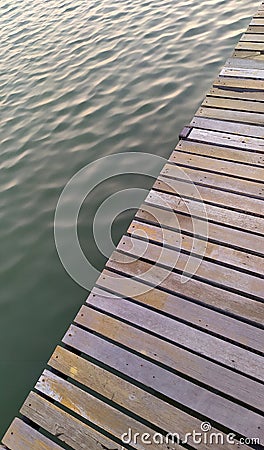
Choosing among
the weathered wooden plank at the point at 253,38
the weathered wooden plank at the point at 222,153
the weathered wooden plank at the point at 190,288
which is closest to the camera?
the weathered wooden plank at the point at 190,288

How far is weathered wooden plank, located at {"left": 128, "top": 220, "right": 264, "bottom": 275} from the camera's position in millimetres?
3873

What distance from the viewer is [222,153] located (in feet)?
16.1

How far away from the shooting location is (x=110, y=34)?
9.57 metres

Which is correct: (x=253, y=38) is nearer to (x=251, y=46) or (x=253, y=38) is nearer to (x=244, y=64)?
(x=251, y=46)

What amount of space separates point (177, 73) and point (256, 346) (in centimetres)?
595

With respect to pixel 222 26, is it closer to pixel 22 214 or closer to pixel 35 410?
pixel 22 214

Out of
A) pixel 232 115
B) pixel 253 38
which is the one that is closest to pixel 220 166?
pixel 232 115

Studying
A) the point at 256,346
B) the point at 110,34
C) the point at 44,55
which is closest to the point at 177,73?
the point at 110,34

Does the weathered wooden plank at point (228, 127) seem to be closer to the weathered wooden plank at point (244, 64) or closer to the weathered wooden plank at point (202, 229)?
the weathered wooden plank at point (244, 64)

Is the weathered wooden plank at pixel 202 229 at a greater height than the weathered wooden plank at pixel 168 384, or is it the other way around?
the weathered wooden plank at pixel 202 229

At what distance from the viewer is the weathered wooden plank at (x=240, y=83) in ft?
18.3

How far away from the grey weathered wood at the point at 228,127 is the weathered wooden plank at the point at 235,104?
29 cm

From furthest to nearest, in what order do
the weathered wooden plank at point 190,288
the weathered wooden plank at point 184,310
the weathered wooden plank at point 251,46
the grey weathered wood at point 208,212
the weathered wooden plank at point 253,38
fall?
1. the weathered wooden plank at point 253,38
2. the weathered wooden plank at point 251,46
3. the grey weathered wood at point 208,212
4. the weathered wooden plank at point 190,288
5. the weathered wooden plank at point 184,310

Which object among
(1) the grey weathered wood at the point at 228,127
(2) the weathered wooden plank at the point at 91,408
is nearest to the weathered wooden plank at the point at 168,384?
(2) the weathered wooden plank at the point at 91,408
